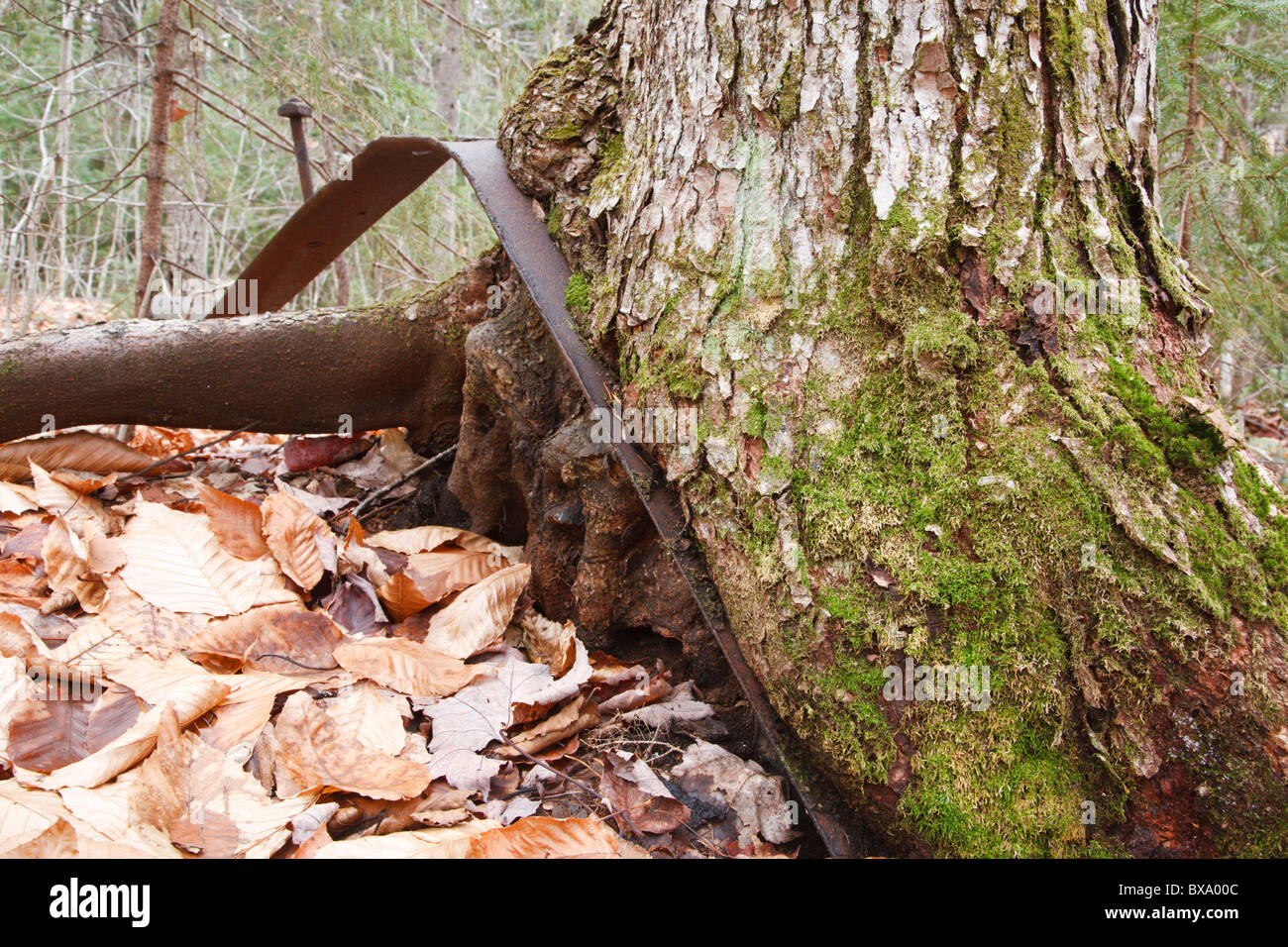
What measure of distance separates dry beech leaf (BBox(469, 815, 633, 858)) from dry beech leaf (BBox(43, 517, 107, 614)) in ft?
4.10

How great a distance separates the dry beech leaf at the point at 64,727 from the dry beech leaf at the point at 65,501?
1.00 metres

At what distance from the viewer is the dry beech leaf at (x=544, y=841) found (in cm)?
124

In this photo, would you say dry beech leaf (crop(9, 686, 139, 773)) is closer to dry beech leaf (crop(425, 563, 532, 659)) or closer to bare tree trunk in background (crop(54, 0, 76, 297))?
dry beech leaf (crop(425, 563, 532, 659))

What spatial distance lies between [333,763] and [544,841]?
0.44 metres

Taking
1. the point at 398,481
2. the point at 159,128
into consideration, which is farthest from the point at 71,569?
the point at 159,128

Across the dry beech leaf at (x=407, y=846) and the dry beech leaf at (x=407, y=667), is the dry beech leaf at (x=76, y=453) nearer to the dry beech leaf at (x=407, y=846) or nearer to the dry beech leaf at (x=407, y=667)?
the dry beech leaf at (x=407, y=667)

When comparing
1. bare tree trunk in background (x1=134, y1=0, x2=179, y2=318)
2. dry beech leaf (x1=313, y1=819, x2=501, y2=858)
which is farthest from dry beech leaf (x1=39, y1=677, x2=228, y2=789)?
bare tree trunk in background (x1=134, y1=0, x2=179, y2=318)

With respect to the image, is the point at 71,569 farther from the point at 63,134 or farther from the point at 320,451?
the point at 63,134

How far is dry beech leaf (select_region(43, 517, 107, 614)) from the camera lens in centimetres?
194

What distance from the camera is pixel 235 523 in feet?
7.02

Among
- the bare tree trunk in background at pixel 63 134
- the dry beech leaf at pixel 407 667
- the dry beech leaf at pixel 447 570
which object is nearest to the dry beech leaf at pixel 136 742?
the dry beech leaf at pixel 407 667

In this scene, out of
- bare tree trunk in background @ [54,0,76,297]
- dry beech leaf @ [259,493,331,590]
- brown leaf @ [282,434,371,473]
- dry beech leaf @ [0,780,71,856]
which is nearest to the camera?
dry beech leaf @ [0,780,71,856]
